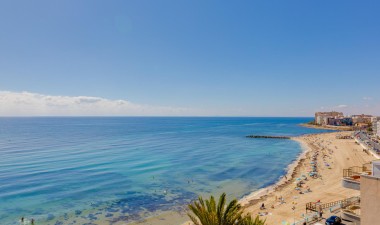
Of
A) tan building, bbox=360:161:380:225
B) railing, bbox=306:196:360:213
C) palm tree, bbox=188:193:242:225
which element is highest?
tan building, bbox=360:161:380:225

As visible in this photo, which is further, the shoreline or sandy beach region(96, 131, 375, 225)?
the shoreline

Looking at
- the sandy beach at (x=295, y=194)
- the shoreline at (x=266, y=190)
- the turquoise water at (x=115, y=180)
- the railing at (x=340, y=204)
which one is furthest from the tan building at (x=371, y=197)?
the turquoise water at (x=115, y=180)

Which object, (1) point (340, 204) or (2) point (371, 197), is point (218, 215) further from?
(1) point (340, 204)

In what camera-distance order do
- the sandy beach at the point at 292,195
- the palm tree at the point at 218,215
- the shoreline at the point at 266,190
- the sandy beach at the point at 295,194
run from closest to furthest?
the palm tree at the point at 218,215
the sandy beach at the point at 292,195
the sandy beach at the point at 295,194
the shoreline at the point at 266,190

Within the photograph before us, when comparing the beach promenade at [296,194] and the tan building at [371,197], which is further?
the beach promenade at [296,194]

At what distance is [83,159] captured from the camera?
203 ft

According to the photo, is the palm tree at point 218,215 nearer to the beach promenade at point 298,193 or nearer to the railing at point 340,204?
the beach promenade at point 298,193

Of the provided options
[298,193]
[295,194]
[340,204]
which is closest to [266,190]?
[295,194]

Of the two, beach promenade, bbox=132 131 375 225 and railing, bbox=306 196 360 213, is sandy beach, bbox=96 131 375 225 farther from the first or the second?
railing, bbox=306 196 360 213

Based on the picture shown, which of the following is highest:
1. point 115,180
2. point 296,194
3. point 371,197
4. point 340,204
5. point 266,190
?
point 371,197

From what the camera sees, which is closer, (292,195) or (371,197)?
(371,197)

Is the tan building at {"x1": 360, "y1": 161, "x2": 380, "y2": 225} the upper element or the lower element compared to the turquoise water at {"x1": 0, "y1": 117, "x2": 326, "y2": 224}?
upper

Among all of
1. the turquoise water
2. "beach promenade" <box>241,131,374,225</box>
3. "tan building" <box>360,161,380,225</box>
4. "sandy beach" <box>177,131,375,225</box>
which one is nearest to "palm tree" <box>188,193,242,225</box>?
"tan building" <box>360,161,380,225</box>

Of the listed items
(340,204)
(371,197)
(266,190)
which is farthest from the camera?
(266,190)
